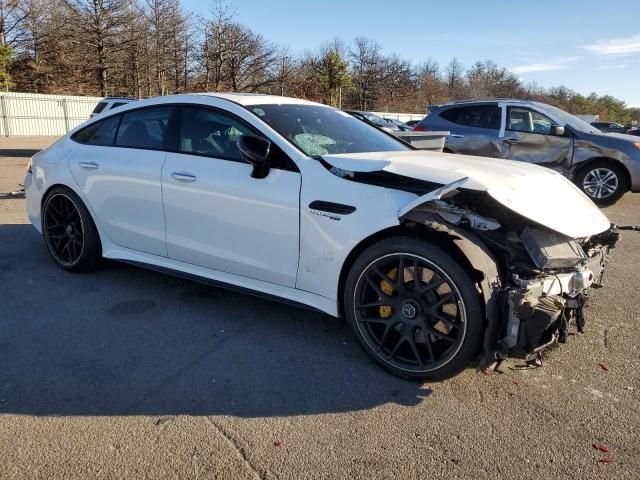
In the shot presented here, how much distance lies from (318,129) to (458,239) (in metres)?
1.58

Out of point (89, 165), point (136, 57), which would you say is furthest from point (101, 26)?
point (89, 165)

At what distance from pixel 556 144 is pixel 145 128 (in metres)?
7.50

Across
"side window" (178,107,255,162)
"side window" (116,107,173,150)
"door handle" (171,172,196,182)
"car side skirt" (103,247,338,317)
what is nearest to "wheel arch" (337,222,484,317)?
"car side skirt" (103,247,338,317)

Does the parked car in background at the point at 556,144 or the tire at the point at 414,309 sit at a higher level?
the parked car in background at the point at 556,144

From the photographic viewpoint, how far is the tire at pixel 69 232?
4.61m

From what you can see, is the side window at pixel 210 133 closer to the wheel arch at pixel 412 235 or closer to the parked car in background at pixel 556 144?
the wheel arch at pixel 412 235

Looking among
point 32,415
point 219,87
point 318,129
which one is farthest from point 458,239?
point 219,87

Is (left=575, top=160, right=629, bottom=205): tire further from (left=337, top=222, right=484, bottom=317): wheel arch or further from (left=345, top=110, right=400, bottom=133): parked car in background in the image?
(left=337, top=222, right=484, bottom=317): wheel arch

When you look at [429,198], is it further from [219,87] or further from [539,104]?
[219,87]

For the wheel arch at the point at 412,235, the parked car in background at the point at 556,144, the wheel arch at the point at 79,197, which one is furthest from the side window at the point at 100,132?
the parked car in background at the point at 556,144

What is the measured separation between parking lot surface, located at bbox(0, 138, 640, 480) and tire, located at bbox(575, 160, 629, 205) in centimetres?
577

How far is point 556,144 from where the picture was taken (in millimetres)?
9250

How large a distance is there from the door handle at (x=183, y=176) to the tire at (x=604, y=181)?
304 inches

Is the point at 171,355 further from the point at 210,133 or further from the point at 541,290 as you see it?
the point at 541,290
